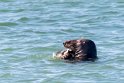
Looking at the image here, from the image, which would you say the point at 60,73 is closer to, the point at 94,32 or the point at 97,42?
the point at 97,42

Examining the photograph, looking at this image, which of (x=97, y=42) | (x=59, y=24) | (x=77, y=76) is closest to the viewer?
(x=77, y=76)

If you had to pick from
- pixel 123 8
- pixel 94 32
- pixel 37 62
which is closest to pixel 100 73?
pixel 37 62

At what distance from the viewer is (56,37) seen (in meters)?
16.1

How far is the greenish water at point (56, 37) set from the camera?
1219 cm

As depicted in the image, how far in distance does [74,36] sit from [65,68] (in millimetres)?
3624

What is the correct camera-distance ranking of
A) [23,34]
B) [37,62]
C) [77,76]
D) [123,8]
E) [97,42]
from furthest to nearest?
[123,8] < [23,34] < [97,42] < [37,62] < [77,76]

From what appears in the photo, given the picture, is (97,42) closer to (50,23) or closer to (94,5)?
(50,23)

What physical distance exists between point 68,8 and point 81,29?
12.3ft

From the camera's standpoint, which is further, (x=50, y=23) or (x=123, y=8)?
(x=123, y=8)

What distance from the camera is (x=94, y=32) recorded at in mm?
16656

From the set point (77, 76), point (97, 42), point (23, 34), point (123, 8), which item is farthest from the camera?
point (123, 8)

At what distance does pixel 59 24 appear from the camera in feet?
59.2

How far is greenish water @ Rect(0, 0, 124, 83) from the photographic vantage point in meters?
12.2

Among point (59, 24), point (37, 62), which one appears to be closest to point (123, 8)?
point (59, 24)
